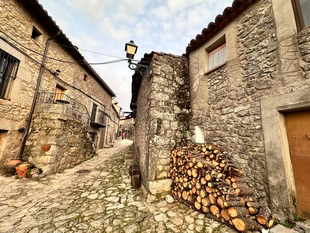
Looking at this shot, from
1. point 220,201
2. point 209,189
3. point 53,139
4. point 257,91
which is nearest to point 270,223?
point 220,201

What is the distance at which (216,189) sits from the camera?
2.29 metres

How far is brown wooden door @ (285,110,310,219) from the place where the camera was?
1.97m

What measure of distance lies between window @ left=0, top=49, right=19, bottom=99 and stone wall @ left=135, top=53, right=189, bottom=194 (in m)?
5.76

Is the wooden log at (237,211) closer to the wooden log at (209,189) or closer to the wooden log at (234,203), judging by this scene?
the wooden log at (234,203)

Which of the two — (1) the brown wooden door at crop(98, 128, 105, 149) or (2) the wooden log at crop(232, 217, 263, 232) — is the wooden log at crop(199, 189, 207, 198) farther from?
(1) the brown wooden door at crop(98, 128, 105, 149)

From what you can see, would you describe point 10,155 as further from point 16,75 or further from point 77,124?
point 16,75

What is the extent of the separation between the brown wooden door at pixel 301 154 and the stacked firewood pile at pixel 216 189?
50 centimetres

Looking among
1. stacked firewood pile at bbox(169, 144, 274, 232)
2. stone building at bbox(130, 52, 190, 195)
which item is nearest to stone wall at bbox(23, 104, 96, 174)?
stone building at bbox(130, 52, 190, 195)

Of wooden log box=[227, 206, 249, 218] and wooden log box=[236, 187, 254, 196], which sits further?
wooden log box=[236, 187, 254, 196]

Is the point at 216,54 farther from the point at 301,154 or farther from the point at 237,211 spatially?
the point at 237,211

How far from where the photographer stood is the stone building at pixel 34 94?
16.3 ft

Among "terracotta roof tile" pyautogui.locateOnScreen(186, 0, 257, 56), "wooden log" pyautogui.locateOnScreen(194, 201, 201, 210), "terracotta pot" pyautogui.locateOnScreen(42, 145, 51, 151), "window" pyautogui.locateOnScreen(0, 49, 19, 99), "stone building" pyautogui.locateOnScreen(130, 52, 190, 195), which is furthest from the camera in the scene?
"terracotta pot" pyautogui.locateOnScreen(42, 145, 51, 151)

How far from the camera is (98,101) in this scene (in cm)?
1296

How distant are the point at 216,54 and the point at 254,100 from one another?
188cm
